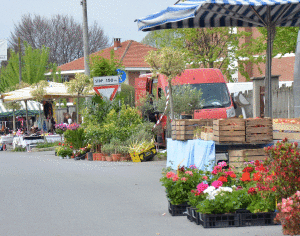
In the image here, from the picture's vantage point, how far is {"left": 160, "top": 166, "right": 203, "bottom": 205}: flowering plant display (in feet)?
27.4

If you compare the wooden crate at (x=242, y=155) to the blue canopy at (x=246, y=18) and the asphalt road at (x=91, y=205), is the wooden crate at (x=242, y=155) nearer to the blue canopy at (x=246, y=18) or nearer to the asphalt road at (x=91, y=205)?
the asphalt road at (x=91, y=205)

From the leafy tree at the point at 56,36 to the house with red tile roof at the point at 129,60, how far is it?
8.99 meters

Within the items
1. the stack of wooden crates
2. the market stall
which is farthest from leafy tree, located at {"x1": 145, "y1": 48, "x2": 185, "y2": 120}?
the stack of wooden crates

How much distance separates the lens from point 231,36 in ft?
112

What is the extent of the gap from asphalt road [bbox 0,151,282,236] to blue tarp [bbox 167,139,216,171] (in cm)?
73

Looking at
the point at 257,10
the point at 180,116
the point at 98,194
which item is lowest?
the point at 98,194

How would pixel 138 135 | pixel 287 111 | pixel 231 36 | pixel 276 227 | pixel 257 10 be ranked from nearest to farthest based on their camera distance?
pixel 276 227
pixel 257 10
pixel 138 135
pixel 287 111
pixel 231 36

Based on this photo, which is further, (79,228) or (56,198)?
(56,198)

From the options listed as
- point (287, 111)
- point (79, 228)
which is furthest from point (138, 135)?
point (79, 228)

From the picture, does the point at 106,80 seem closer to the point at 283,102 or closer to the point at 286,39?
the point at 283,102

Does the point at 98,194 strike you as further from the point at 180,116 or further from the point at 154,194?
the point at 180,116

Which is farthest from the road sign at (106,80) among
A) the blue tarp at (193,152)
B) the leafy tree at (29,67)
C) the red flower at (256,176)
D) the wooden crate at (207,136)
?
the leafy tree at (29,67)

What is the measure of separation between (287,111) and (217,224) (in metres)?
14.7

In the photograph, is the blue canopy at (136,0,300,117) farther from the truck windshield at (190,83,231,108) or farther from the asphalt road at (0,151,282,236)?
the truck windshield at (190,83,231,108)
